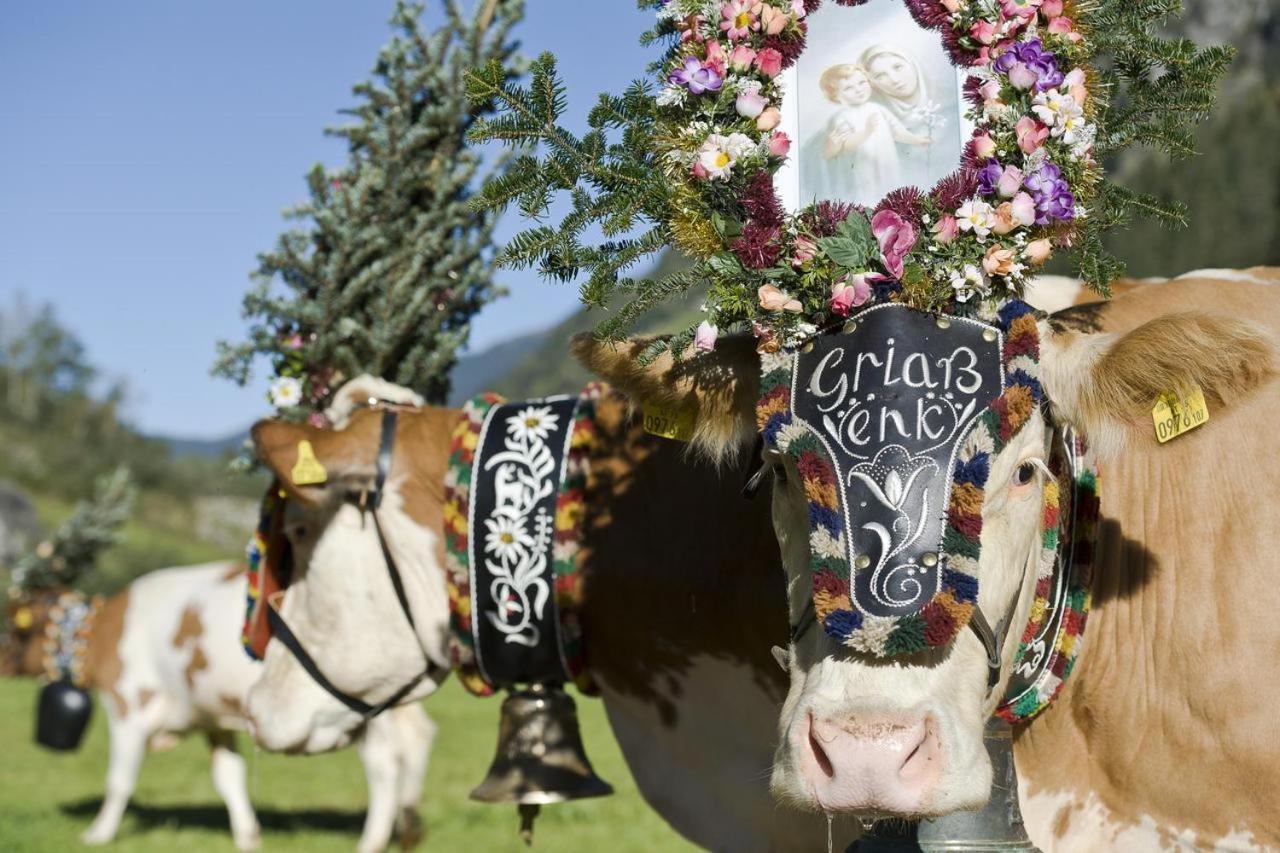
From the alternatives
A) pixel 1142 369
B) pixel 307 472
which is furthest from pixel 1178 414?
pixel 307 472

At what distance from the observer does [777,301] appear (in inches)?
121

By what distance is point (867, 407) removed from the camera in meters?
2.90

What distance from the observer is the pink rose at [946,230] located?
3.03 m

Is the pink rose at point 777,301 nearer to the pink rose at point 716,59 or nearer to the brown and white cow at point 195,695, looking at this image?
the pink rose at point 716,59

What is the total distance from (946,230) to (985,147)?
220 millimetres

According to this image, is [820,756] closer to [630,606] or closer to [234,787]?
[630,606]

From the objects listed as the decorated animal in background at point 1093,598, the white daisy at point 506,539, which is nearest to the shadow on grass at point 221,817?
the white daisy at point 506,539

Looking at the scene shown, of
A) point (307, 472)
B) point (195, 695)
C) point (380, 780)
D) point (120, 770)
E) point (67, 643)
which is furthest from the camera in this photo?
point (67, 643)

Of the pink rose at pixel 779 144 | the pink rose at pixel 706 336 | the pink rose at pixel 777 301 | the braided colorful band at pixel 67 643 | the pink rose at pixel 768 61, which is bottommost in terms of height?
the braided colorful band at pixel 67 643

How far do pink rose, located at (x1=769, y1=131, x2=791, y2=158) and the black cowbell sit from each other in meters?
8.27

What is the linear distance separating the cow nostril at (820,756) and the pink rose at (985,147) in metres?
1.31

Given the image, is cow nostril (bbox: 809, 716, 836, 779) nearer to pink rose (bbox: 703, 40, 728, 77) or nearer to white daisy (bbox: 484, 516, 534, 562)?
pink rose (bbox: 703, 40, 728, 77)

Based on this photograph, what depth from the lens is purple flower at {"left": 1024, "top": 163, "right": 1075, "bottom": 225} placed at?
305 centimetres

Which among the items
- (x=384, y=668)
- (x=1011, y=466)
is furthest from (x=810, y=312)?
(x=384, y=668)
